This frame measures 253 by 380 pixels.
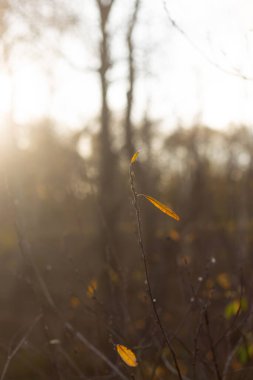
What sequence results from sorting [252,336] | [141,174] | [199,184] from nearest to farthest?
1. [252,336]
2. [141,174]
3. [199,184]

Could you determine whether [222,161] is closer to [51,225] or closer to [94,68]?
[51,225]

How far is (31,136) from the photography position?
22.0 meters

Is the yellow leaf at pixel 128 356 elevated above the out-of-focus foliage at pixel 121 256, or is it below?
above

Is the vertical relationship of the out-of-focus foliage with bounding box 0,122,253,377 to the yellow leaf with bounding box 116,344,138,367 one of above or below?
below

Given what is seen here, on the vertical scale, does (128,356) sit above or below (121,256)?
above

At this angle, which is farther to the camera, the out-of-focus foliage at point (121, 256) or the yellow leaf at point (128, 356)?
the out-of-focus foliage at point (121, 256)

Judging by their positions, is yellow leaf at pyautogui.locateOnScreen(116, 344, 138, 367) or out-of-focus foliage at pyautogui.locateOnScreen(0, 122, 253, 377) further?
out-of-focus foliage at pyautogui.locateOnScreen(0, 122, 253, 377)

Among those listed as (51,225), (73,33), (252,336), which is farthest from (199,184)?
(51,225)

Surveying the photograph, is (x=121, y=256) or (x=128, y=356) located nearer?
(x=128, y=356)

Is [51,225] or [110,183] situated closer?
[110,183]

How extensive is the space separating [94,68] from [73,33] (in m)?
0.89

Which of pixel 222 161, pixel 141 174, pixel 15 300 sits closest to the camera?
pixel 141 174

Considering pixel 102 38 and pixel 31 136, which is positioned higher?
pixel 102 38

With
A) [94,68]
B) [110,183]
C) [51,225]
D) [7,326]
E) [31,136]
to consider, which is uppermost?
[94,68]
